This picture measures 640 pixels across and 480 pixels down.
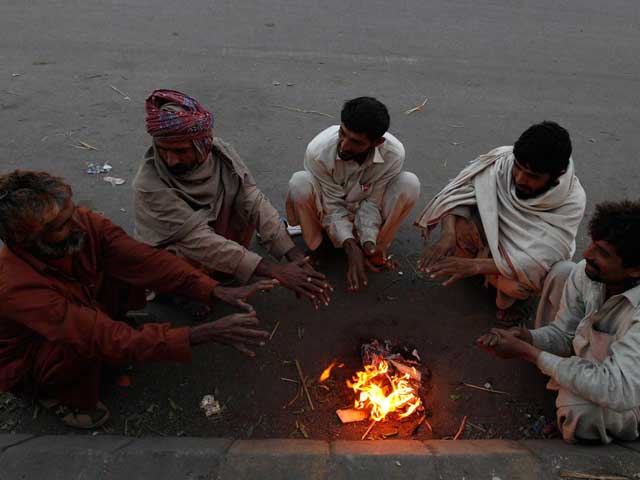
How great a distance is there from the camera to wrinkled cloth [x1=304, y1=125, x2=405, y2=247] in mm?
3832

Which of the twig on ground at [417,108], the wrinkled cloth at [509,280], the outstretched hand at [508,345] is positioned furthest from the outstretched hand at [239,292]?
the twig on ground at [417,108]

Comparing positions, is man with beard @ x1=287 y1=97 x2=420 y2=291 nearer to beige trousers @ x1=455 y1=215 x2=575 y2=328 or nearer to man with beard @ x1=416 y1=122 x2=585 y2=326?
man with beard @ x1=416 y1=122 x2=585 y2=326

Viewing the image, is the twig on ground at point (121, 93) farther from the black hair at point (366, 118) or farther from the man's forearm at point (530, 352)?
the man's forearm at point (530, 352)

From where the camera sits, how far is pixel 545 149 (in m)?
3.16

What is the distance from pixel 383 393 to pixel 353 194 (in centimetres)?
151

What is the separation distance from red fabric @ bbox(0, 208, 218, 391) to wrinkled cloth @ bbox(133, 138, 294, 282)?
0.94ft

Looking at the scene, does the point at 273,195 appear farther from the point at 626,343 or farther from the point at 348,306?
Result: the point at 626,343

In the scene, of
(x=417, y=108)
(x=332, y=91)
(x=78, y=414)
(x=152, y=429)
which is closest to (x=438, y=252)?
(x=152, y=429)

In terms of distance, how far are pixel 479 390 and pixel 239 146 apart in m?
3.53

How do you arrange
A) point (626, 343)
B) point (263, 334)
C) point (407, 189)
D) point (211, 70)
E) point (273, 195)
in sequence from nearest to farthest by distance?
point (626, 343) < point (263, 334) < point (407, 189) < point (273, 195) < point (211, 70)

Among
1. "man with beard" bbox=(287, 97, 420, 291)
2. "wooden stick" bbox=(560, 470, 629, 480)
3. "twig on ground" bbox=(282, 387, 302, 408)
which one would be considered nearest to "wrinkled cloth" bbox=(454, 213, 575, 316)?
"man with beard" bbox=(287, 97, 420, 291)

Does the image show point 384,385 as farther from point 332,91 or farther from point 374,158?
point 332,91

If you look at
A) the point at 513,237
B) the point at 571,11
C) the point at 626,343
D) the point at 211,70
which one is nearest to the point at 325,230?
the point at 513,237

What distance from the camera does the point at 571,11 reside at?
1019 centimetres
